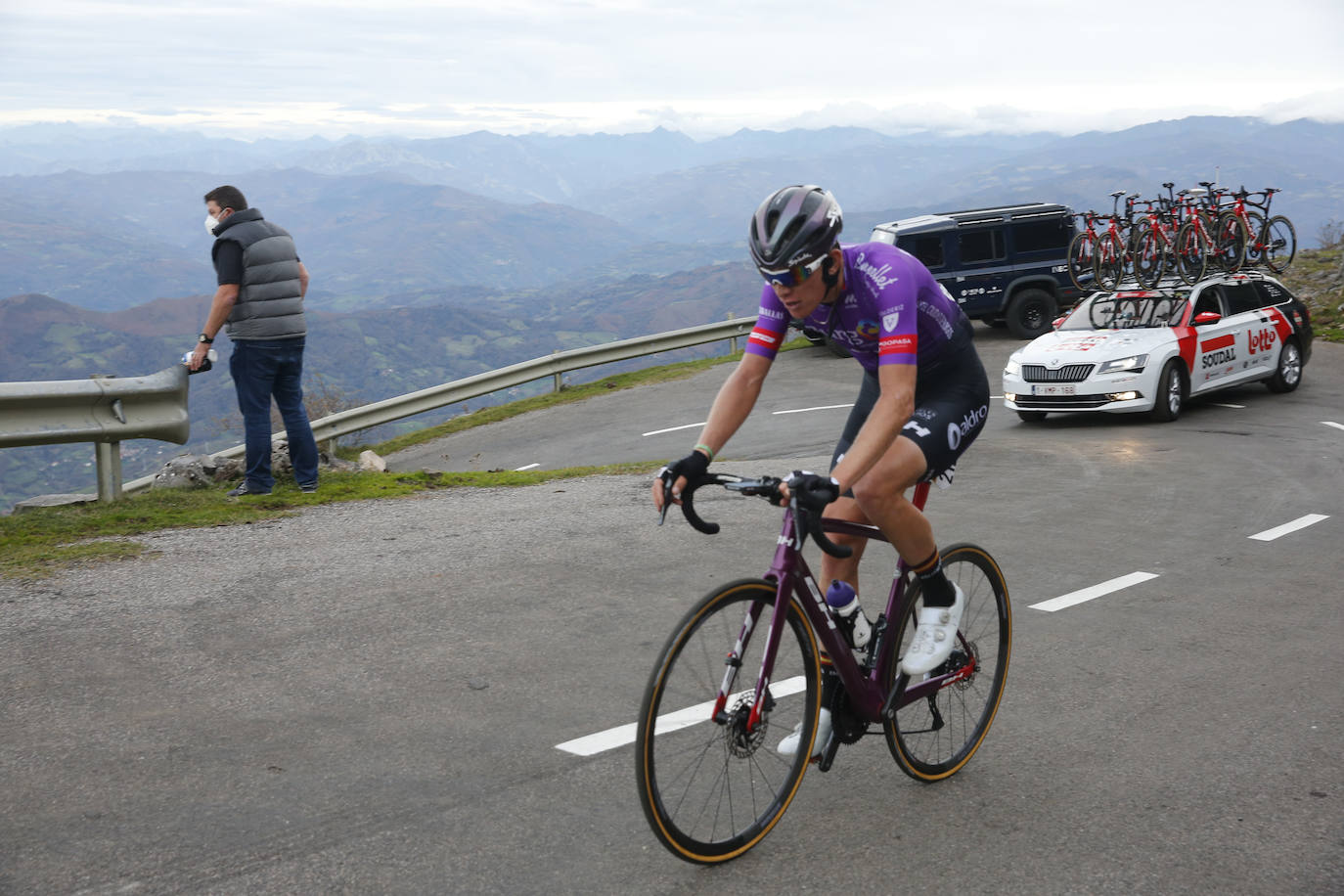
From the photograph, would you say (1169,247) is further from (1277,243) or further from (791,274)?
(791,274)

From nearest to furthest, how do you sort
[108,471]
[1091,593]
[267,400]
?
[1091,593], [108,471], [267,400]

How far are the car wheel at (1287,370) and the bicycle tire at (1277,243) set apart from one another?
2.09 meters

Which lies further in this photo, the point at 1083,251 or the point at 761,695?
the point at 1083,251

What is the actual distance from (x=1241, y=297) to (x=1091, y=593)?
37.3 feet

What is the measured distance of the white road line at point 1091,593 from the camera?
6203 millimetres

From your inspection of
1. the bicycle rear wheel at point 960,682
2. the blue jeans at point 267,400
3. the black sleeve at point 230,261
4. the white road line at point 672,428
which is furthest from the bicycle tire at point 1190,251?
the bicycle rear wheel at point 960,682

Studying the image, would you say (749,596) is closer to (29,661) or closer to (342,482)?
(29,661)

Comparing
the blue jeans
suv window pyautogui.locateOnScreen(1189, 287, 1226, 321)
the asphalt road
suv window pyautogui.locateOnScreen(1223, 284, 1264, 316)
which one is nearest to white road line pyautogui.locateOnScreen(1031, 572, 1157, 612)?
the asphalt road

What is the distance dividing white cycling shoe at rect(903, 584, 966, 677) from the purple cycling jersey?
0.87m

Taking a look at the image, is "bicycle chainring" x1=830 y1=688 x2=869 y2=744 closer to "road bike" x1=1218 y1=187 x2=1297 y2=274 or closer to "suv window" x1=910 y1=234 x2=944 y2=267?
"road bike" x1=1218 y1=187 x2=1297 y2=274

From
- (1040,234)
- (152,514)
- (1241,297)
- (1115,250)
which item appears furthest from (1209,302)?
(152,514)

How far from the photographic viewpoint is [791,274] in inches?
136

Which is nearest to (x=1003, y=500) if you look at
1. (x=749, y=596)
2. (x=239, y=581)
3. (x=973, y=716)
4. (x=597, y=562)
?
(x=597, y=562)

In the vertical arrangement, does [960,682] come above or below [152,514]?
above
